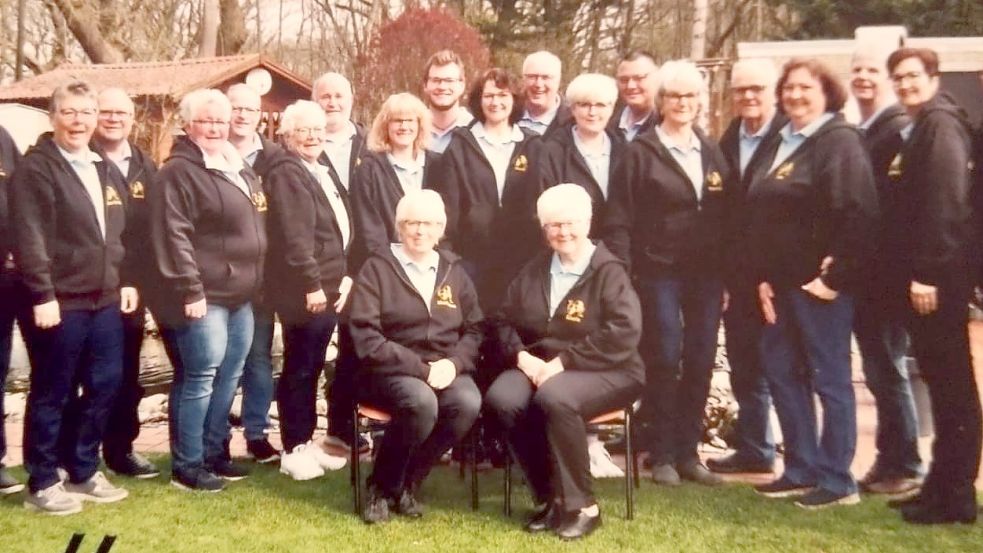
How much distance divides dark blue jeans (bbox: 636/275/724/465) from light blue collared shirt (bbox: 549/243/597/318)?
0.48m

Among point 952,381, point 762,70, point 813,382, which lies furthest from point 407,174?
point 952,381

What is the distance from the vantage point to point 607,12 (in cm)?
2644

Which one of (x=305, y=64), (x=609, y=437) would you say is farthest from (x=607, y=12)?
(x=609, y=437)

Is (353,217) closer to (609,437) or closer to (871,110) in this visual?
(609,437)

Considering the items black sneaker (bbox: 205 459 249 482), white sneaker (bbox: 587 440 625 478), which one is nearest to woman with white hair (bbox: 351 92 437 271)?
black sneaker (bbox: 205 459 249 482)

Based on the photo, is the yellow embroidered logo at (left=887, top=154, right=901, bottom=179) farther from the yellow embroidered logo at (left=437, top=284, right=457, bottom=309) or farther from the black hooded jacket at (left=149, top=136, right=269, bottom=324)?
the black hooded jacket at (left=149, top=136, right=269, bottom=324)

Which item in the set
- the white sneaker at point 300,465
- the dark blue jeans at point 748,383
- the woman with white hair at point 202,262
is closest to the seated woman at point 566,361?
the dark blue jeans at point 748,383

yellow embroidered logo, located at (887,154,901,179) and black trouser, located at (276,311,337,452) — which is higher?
yellow embroidered logo, located at (887,154,901,179)

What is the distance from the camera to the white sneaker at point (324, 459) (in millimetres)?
5211

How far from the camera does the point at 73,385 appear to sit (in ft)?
15.0

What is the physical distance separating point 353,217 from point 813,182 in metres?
2.26

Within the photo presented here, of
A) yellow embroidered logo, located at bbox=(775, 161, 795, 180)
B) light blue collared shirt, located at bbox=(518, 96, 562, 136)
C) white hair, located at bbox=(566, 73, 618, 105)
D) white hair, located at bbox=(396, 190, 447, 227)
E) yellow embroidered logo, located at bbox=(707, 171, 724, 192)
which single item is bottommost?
white hair, located at bbox=(396, 190, 447, 227)

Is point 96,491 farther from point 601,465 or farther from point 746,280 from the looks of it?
point 746,280

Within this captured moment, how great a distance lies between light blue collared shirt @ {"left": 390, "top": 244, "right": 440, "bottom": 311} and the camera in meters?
4.57
